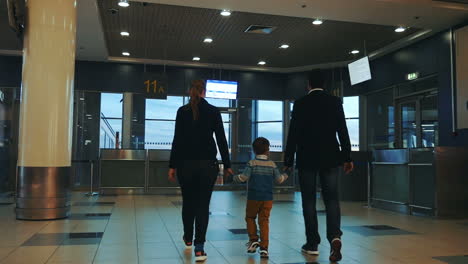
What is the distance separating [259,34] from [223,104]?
12.7 ft

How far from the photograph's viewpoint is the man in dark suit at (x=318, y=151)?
348 centimetres

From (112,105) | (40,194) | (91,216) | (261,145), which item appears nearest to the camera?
(261,145)

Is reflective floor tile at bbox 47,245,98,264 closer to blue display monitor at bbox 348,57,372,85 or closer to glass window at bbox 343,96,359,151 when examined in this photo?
blue display monitor at bbox 348,57,372,85

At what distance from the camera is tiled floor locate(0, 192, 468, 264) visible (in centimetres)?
344

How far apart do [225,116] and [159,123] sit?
203 centimetres

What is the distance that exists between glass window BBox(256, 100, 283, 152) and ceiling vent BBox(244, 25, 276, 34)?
408 centimetres

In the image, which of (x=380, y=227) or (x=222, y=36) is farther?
(x=222, y=36)

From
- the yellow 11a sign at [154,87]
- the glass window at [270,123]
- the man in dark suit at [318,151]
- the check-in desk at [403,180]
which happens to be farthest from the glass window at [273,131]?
the man in dark suit at [318,151]

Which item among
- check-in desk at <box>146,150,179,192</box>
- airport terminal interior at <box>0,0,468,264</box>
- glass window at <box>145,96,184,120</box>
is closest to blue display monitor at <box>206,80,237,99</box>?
airport terminal interior at <box>0,0,468,264</box>

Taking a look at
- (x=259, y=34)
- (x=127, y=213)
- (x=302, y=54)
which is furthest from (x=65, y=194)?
(x=302, y=54)

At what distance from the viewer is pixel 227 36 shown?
971 cm

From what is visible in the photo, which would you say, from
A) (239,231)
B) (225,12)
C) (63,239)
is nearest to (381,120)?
(225,12)

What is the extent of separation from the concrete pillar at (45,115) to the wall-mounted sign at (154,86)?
4.52 meters

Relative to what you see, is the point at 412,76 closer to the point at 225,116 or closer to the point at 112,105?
the point at 225,116
